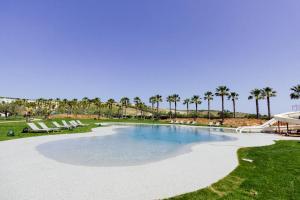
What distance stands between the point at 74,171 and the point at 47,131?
15.2 m

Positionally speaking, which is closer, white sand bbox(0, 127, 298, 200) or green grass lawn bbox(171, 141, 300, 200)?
green grass lawn bbox(171, 141, 300, 200)

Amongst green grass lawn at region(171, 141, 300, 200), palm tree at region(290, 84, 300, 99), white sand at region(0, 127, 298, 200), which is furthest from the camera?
palm tree at region(290, 84, 300, 99)

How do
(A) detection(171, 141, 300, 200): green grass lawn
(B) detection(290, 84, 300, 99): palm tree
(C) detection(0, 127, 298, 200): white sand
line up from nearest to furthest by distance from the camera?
1. (A) detection(171, 141, 300, 200): green grass lawn
2. (C) detection(0, 127, 298, 200): white sand
3. (B) detection(290, 84, 300, 99): palm tree

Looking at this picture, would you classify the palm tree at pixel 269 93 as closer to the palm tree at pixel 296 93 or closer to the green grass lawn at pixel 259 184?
the palm tree at pixel 296 93

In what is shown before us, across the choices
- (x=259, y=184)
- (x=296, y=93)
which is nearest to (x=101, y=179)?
(x=259, y=184)

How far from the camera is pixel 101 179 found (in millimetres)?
7434

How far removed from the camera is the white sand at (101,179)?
5.98 m

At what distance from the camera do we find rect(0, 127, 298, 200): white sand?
598 centimetres

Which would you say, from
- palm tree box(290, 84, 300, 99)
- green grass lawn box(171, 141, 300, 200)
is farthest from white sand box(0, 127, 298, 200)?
palm tree box(290, 84, 300, 99)

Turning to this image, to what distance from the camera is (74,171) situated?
333 inches

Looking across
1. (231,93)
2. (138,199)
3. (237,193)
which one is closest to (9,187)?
(138,199)

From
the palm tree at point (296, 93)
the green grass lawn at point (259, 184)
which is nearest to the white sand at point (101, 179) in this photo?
the green grass lawn at point (259, 184)

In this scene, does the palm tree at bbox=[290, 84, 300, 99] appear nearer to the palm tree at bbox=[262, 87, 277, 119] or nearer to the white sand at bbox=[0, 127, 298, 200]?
the palm tree at bbox=[262, 87, 277, 119]

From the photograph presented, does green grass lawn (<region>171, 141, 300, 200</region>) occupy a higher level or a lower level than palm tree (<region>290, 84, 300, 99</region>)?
lower
